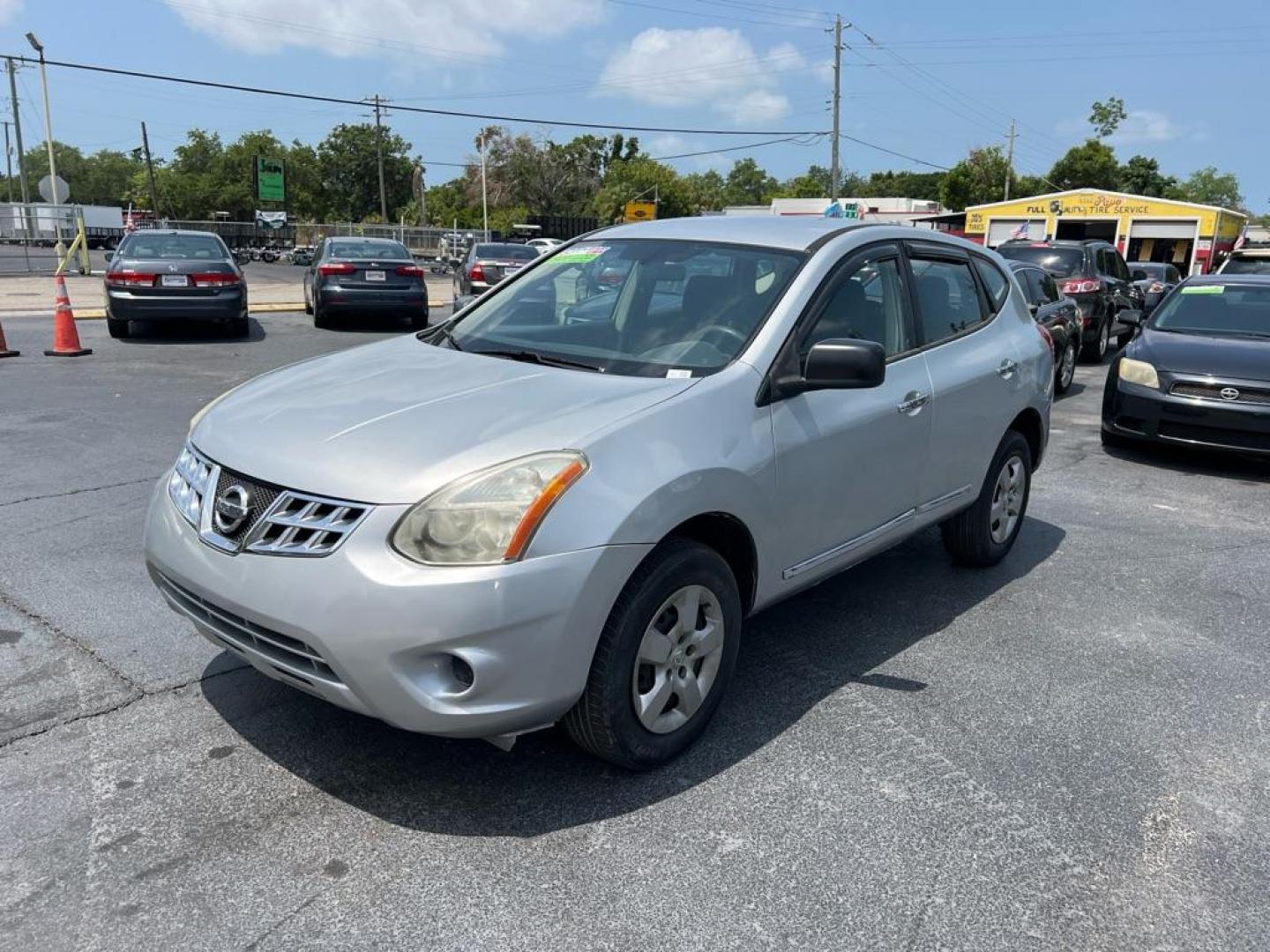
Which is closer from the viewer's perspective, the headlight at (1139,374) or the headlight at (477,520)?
the headlight at (477,520)

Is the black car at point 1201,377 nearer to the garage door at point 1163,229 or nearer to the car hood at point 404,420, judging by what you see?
the car hood at point 404,420

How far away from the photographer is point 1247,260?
16.8 meters

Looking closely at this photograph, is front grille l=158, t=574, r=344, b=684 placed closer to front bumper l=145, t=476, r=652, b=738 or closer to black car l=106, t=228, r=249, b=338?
front bumper l=145, t=476, r=652, b=738

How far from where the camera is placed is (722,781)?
10.4 feet

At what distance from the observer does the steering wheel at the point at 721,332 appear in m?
3.57

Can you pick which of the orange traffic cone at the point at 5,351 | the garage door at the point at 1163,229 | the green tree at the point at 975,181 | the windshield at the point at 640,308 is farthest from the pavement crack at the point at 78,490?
the green tree at the point at 975,181

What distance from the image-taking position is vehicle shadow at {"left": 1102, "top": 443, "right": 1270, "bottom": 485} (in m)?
7.89

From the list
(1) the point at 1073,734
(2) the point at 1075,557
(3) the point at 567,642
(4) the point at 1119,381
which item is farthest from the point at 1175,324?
(3) the point at 567,642

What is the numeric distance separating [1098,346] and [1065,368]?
372 centimetres

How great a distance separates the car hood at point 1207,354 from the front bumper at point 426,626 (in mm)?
6738

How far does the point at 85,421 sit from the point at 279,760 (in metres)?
6.13

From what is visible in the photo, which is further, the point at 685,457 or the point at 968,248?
the point at 968,248

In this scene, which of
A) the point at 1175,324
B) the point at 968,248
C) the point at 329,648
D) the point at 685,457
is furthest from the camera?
the point at 1175,324

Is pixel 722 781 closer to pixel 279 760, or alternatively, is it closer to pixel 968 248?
pixel 279 760
